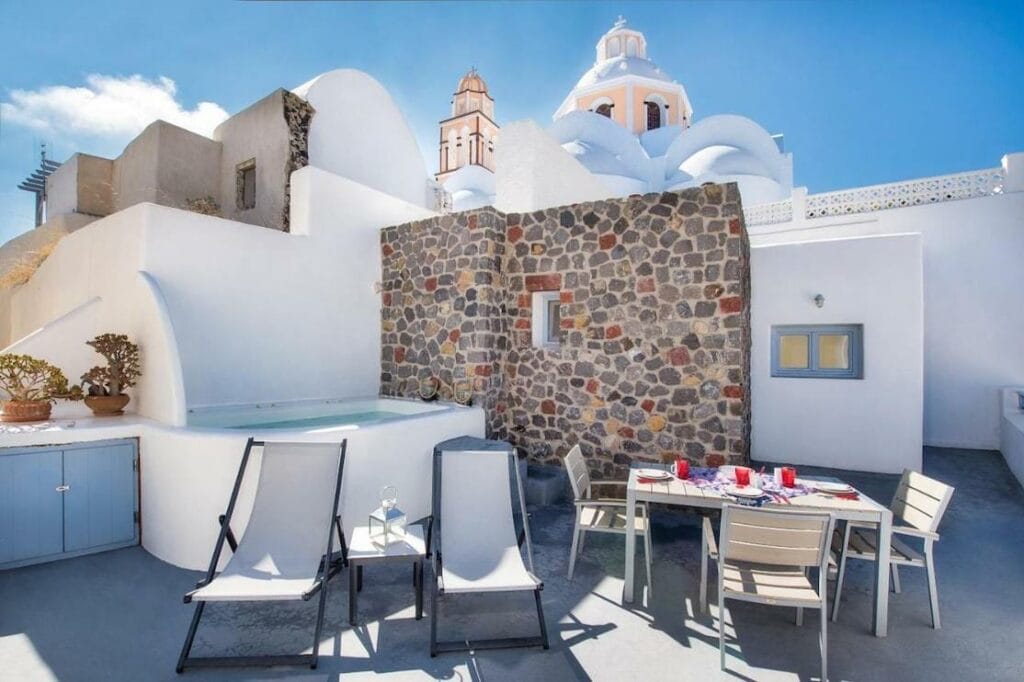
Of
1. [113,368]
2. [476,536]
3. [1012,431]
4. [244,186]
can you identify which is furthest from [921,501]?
[244,186]

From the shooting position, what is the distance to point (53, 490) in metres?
4.11

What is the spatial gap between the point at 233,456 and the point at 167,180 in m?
7.53

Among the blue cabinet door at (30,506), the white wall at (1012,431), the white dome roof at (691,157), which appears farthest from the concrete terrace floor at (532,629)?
the white dome roof at (691,157)

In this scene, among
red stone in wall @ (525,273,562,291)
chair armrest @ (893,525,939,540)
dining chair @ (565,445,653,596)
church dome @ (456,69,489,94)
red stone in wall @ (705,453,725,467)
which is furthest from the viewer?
church dome @ (456,69,489,94)

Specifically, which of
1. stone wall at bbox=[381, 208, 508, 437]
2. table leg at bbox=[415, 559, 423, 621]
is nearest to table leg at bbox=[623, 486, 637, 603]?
table leg at bbox=[415, 559, 423, 621]

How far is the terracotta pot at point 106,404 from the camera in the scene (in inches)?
198

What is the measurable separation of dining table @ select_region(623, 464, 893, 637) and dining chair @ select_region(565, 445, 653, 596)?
0.16 m

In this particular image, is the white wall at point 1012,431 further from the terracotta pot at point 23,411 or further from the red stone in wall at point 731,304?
the terracotta pot at point 23,411

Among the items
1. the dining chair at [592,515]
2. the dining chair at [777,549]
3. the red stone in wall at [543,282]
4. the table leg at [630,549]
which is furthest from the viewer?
the red stone in wall at [543,282]

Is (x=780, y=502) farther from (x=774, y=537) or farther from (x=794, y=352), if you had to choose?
(x=794, y=352)

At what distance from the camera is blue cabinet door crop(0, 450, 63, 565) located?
156 inches

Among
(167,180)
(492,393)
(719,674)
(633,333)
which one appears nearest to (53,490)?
(492,393)

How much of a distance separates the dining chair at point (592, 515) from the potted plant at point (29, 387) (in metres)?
5.17

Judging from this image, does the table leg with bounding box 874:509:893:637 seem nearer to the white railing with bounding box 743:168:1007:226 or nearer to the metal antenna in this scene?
the white railing with bounding box 743:168:1007:226
